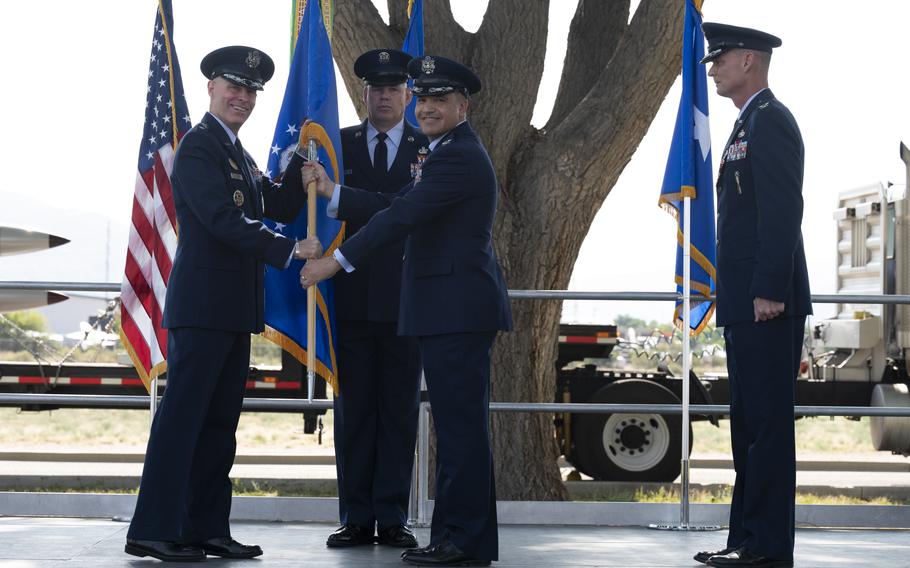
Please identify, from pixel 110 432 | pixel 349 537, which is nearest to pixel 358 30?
pixel 349 537

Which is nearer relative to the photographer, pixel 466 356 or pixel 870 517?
pixel 466 356

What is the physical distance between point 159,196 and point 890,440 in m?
8.25

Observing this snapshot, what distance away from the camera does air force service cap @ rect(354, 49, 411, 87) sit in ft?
18.1

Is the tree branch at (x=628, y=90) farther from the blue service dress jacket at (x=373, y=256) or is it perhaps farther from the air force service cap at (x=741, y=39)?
the air force service cap at (x=741, y=39)

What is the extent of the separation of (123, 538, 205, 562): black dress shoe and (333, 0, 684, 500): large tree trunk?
308cm

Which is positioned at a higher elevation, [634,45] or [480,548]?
[634,45]

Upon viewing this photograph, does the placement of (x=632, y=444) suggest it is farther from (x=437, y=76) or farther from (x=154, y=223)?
(x=437, y=76)

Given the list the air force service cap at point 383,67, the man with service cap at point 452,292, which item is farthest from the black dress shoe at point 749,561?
the air force service cap at point 383,67

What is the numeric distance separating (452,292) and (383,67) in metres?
1.16

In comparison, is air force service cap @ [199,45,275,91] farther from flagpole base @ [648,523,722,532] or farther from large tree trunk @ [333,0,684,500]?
flagpole base @ [648,523,722,532]

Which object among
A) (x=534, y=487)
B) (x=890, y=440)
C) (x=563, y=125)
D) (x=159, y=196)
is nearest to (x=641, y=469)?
(x=890, y=440)

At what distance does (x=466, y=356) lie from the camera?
5.02 metres

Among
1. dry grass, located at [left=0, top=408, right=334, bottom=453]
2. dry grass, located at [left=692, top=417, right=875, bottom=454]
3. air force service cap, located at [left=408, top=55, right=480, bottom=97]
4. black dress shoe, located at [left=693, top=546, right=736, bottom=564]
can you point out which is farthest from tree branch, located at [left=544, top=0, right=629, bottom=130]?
dry grass, located at [left=692, top=417, right=875, bottom=454]

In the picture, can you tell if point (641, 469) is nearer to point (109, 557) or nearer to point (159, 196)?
point (159, 196)
